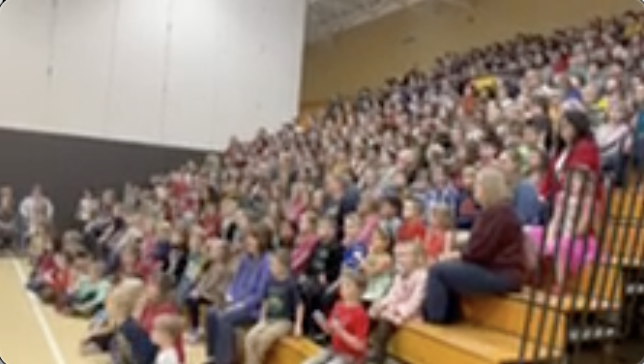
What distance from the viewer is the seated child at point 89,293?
23.2ft

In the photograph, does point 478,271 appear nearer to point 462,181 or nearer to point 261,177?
point 462,181

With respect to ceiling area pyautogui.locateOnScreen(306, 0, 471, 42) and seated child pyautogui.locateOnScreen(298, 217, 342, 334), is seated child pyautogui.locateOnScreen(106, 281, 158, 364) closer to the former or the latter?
seated child pyautogui.locateOnScreen(298, 217, 342, 334)

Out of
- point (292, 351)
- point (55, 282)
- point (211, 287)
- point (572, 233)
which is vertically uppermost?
point (572, 233)

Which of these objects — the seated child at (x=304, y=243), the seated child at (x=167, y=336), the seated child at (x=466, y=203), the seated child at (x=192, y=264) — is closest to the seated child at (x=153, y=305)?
the seated child at (x=167, y=336)

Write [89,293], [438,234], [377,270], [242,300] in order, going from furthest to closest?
[89,293], [242,300], [438,234], [377,270]

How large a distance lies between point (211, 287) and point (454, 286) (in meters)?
2.67

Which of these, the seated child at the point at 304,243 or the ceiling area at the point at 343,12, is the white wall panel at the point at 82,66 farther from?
the seated child at the point at 304,243

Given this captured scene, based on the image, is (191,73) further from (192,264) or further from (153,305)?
(153,305)

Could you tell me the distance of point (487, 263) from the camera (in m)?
4.07

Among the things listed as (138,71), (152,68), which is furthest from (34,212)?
(152,68)

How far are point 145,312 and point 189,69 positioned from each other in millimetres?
8853

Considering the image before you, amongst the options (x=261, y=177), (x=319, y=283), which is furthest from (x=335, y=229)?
(x=261, y=177)

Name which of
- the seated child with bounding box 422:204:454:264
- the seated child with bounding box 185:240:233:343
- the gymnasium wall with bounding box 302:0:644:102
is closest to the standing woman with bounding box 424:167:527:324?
the seated child with bounding box 422:204:454:264

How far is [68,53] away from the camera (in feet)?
42.0
